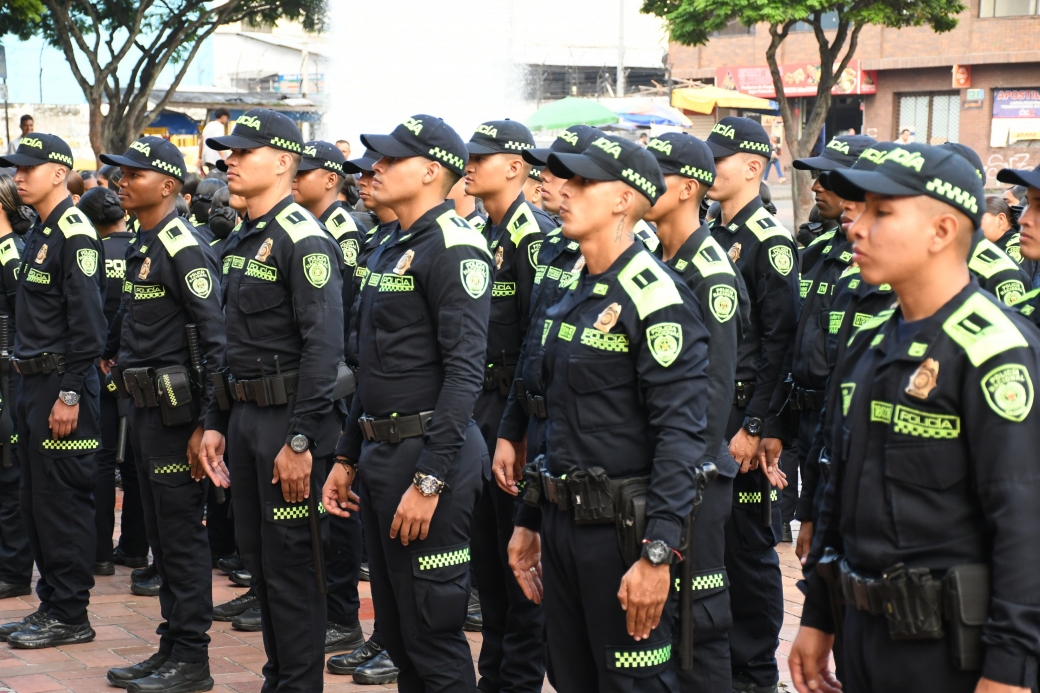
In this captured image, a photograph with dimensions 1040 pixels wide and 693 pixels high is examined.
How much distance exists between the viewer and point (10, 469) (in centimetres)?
733

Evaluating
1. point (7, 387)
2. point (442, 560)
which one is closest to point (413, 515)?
point (442, 560)

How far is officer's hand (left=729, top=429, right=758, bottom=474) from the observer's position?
538 cm

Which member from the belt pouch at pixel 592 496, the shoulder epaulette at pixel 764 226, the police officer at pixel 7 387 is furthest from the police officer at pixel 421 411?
the police officer at pixel 7 387

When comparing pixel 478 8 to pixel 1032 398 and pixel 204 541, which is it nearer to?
pixel 204 541

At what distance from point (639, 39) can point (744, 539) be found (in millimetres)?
51783

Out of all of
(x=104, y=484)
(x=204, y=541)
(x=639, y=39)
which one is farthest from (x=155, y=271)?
(x=639, y=39)

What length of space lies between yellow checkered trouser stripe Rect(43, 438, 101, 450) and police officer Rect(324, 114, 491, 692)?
2.20 metres

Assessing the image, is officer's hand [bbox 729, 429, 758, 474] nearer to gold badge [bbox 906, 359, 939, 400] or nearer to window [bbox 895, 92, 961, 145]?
gold badge [bbox 906, 359, 939, 400]

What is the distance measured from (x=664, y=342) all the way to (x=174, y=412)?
2692 millimetres

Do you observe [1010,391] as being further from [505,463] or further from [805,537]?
[505,463]

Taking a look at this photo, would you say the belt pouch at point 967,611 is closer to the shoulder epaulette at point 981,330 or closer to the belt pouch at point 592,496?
the shoulder epaulette at point 981,330

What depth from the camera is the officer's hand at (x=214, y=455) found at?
16.9 feet

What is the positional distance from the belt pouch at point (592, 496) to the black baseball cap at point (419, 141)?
1498mm

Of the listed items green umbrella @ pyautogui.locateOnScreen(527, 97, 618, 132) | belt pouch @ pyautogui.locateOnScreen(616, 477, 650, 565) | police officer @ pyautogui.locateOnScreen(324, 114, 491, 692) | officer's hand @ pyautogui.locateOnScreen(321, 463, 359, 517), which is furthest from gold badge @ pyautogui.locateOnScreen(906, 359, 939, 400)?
green umbrella @ pyautogui.locateOnScreen(527, 97, 618, 132)
